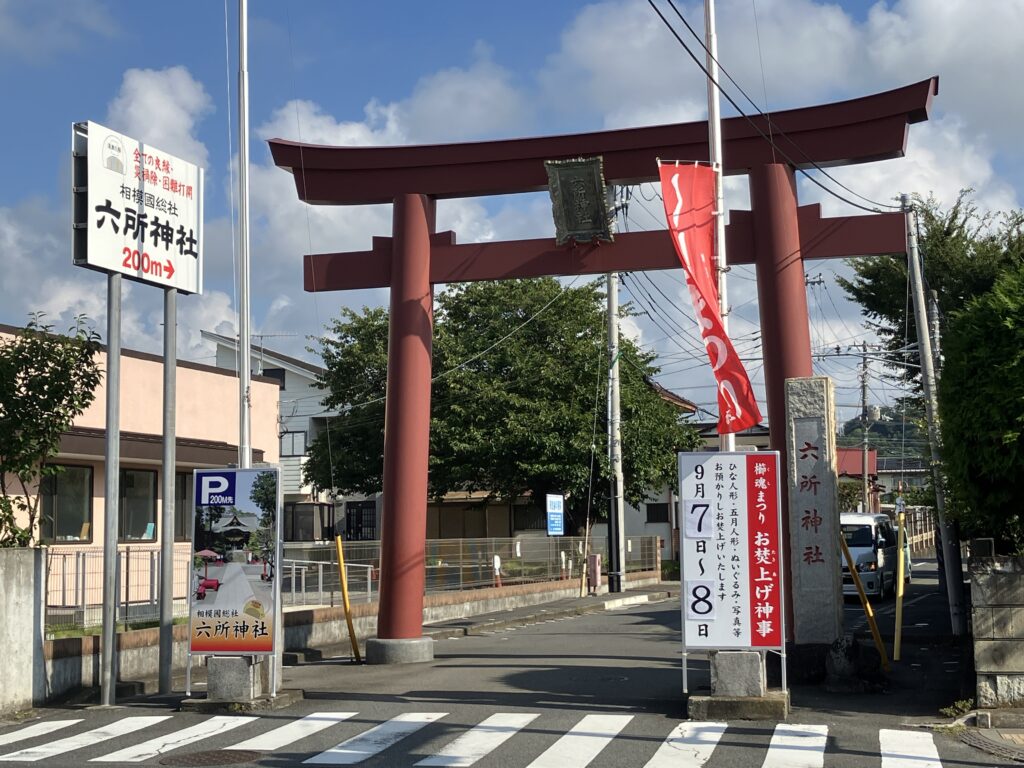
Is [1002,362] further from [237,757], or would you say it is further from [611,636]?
[611,636]

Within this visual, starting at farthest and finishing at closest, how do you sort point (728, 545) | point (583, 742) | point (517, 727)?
point (728, 545) < point (517, 727) < point (583, 742)

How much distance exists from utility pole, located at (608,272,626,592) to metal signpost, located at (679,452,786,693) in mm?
20992

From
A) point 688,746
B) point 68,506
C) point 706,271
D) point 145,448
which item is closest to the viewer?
point 688,746

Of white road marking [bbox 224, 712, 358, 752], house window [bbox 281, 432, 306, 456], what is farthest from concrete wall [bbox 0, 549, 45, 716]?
house window [bbox 281, 432, 306, 456]

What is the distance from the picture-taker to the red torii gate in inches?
565

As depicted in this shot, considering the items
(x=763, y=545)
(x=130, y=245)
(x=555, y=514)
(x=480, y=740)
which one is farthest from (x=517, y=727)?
(x=555, y=514)

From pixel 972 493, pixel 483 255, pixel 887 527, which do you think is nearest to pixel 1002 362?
pixel 972 493

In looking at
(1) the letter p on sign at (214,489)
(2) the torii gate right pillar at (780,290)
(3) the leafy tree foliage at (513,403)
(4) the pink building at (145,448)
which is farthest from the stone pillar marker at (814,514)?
(3) the leafy tree foliage at (513,403)

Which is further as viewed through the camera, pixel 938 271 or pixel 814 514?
pixel 938 271

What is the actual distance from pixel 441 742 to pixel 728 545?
11.4 ft

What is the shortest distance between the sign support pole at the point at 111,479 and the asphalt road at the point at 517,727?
2.85 feet

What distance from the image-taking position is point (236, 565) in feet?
41.5

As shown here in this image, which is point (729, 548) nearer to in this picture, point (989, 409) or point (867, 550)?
point (989, 409)

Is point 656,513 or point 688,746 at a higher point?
point 656,513
